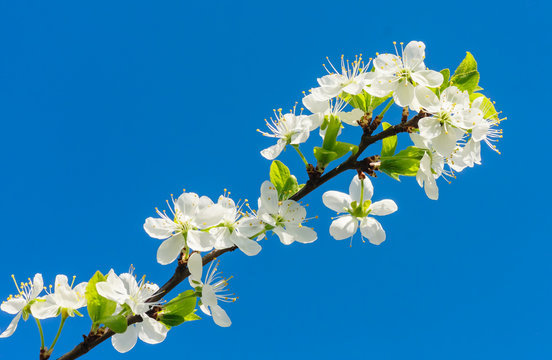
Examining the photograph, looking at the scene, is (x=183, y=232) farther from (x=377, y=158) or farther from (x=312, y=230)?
(x=377, y=158)

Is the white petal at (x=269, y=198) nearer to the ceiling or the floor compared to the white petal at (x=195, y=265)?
nearer to the ceiling

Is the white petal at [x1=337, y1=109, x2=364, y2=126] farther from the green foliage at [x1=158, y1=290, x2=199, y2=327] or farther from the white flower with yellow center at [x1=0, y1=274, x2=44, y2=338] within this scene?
the white flower with yellow center at [x1=0, y1=274, x2=44, y2=338]

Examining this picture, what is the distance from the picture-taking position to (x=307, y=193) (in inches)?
75.8

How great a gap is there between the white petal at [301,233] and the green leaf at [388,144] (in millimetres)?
471

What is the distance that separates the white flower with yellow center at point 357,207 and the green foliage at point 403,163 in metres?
0.11

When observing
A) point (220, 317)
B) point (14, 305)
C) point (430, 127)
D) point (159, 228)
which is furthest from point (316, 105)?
point (14, 305)

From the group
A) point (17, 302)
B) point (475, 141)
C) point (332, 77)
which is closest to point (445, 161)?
point (475, 141)

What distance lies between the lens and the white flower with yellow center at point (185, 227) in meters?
1.78

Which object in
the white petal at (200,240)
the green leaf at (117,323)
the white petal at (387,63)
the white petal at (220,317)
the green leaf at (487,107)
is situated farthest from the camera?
the green leaf at (487,107)

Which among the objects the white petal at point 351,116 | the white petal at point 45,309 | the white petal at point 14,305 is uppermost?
the white petal at point 351,116

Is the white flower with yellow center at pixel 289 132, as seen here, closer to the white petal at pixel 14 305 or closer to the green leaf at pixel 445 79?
the green leaf at pixel 445 79

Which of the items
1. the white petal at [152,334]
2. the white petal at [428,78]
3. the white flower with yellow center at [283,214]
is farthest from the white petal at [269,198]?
the white petal at [428,78]

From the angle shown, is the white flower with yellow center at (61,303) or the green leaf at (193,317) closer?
the white flower with yellow center at (61,303)

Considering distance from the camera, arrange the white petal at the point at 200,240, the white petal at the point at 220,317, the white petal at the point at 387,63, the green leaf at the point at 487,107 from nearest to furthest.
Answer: the white petal at the point at 200,240
the white petal at the point at 220,317
the white petal at the point at 387,63
the green leaf at the point at 487,107
